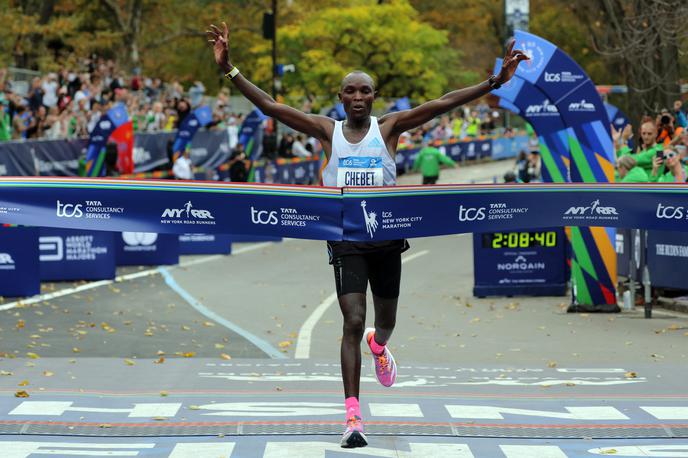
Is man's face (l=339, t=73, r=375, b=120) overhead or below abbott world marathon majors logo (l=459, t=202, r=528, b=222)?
overhead

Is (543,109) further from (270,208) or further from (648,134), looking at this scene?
(270,208)

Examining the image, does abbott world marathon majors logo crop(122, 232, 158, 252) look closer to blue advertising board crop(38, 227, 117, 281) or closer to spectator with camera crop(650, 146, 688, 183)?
blue advertising board crop(38, 227, 117, 281)

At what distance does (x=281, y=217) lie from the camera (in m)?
9.09

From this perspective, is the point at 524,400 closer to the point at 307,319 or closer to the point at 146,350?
the point at 146,350

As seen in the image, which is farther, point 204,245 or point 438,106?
point 204,245

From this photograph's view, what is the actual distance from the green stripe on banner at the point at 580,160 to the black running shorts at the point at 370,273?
877 cm

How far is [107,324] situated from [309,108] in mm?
30762

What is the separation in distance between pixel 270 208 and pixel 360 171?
884 millimetres

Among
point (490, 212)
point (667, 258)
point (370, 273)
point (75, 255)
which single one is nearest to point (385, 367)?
point (370, 273)

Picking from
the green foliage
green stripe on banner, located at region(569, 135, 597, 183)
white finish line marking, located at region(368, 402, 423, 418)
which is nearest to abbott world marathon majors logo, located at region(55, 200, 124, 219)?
white finish line marking, located at region(368, 402, 423, 418)

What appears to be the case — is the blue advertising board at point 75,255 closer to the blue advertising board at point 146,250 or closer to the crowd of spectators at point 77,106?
the blue advertising board at point 146,250

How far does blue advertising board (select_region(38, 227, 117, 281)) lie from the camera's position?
20.8 metres

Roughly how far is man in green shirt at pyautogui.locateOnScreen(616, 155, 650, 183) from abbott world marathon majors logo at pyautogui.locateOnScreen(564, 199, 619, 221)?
6925 millimetres

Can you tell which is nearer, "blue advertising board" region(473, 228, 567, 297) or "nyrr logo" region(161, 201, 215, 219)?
"nyrr logo" region(161, 201, 215, 219)
